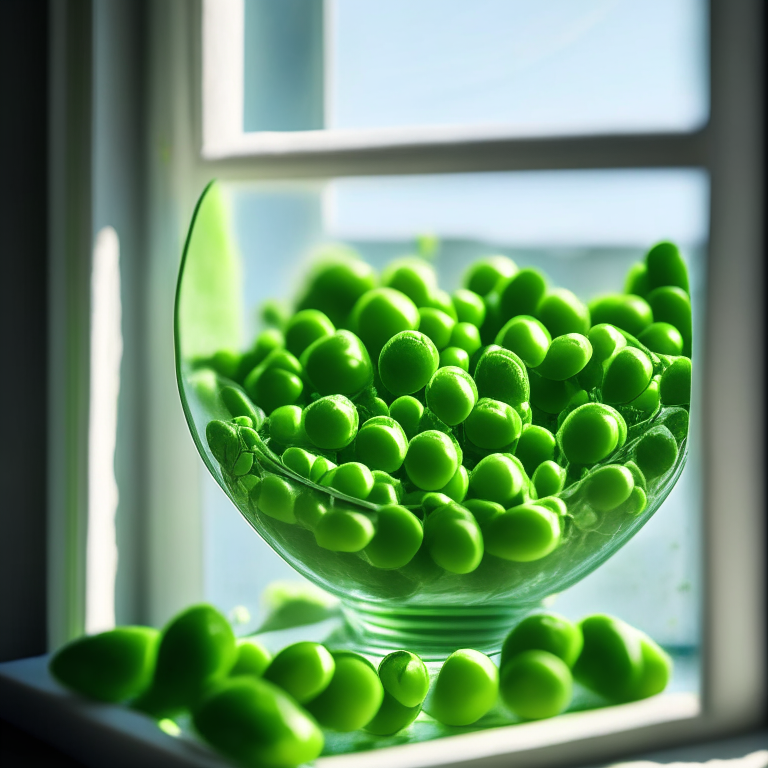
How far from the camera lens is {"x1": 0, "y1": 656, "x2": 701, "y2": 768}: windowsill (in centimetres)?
37

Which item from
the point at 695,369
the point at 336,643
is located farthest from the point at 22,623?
the point at 695,369

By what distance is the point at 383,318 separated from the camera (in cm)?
48

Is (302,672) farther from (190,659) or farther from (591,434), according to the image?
(591,434)

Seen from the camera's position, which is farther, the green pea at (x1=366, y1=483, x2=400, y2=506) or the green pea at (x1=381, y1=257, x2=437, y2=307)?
the green pea at (x1=381, y1=257, x2=437, y2=307)

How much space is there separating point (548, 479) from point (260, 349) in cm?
22

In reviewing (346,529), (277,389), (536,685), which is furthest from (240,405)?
(536,685)

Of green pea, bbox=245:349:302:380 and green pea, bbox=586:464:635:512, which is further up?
green pea, bbox=245:349:302:380

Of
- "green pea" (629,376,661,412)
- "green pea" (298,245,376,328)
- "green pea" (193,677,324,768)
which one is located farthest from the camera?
"green pea" (298,245,376,328)

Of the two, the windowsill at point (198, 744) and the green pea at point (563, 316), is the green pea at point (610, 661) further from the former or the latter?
the green pea at point (563, 316)

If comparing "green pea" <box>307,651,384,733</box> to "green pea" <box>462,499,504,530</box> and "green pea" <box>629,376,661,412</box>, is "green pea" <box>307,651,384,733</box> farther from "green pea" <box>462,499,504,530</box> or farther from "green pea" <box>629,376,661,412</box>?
"green pea" <box>629,376,661,412</box>

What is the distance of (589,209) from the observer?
0.55 meters

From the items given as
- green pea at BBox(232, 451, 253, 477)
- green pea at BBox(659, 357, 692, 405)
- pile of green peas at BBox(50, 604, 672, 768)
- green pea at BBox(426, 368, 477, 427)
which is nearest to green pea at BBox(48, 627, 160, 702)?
pile of green peas at BBox(50, 604, 672, 768)

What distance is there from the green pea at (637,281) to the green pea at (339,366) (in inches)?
7.0

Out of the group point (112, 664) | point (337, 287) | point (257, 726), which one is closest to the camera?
point (257, 726)
